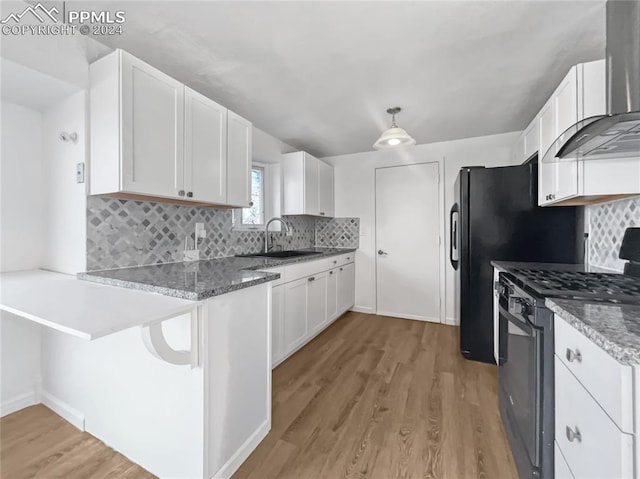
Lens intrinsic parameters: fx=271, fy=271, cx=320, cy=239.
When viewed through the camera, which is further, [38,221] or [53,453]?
[38,221]

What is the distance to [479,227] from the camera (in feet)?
7.89

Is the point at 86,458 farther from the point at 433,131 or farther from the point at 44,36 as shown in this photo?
the point at 433,131

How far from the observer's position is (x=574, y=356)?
2.90 ft

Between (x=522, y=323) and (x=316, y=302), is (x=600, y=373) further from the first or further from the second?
(x=316, y=302)

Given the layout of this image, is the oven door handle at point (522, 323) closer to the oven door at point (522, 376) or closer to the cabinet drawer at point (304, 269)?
the oven door at point (522, 376)

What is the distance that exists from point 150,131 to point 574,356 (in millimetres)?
2181

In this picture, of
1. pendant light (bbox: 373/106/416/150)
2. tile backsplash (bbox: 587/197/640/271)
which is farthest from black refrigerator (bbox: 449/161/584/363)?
pendant light (bbox: 373/106/416/150)

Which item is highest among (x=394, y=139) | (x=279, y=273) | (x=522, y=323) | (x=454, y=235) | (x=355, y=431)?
(x=394, y=139)

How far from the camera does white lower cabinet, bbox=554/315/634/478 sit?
63cm

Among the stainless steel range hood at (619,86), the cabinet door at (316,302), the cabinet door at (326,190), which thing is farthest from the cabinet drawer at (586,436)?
the cabinet door at (326,190)

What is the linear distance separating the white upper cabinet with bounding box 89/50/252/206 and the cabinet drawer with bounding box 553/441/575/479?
219cm

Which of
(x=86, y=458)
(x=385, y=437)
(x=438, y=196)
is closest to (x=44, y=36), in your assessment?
(x=86, y=458)

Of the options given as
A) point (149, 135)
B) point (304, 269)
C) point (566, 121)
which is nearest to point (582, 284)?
point (566, 121)

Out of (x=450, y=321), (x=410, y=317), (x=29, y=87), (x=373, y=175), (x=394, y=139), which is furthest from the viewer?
(x=373, y=175)
